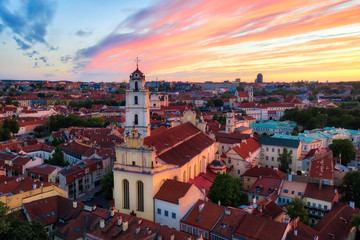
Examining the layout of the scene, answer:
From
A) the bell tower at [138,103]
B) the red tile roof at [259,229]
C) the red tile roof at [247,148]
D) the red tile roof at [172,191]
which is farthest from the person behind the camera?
the red tile roof at [247,148]

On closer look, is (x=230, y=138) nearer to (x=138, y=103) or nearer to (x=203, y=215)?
(x=138, y=103)

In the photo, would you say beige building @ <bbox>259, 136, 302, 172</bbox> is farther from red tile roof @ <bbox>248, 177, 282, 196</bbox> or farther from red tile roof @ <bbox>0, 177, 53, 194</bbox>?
red tile roof @ <bbox>0, 177, 53, 194</bbox>

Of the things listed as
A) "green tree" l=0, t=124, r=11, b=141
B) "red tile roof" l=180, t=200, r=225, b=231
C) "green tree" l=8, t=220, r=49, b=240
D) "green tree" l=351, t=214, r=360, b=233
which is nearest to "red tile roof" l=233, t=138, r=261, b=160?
"red tile roof" l=180, t=200, r=225, b=231

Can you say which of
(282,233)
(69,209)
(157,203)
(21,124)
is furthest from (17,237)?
(21,124)

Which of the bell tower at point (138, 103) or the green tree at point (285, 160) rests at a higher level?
the bell tower at point (138, 103)


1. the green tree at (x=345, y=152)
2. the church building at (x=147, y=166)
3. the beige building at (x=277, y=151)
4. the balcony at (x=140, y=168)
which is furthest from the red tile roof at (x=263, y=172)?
the green tree at (x=345, y=152)

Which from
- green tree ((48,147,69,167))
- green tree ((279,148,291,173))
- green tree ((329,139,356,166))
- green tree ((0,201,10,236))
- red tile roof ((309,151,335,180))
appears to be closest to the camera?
green tree ((0,201,10,236))

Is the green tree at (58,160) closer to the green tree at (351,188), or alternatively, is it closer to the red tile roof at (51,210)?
the red tile roof at (51,210)
